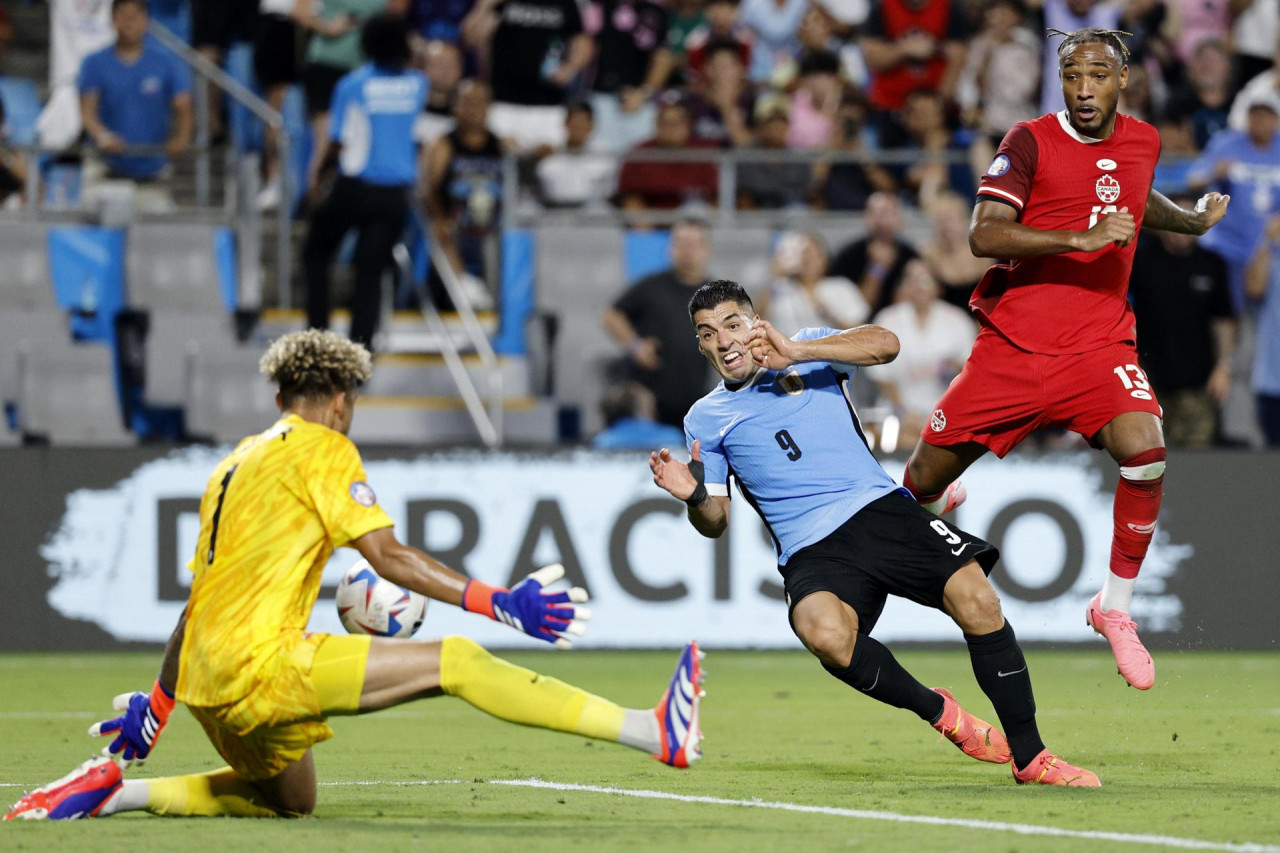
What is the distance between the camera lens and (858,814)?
21.0 ft

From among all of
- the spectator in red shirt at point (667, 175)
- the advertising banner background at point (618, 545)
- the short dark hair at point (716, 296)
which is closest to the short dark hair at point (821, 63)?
the spectator in red shirt at point (667, 175)

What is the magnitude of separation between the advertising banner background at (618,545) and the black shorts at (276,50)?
440cm

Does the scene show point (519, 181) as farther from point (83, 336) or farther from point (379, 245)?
point (83, 336)

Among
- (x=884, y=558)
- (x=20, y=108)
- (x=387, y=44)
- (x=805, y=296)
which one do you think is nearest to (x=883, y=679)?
(x=884, y=558)

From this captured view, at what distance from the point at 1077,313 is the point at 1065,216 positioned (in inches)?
16.3

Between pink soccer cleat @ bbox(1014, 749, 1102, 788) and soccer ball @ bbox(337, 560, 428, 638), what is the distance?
2334 millimetres

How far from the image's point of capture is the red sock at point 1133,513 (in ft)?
26.1

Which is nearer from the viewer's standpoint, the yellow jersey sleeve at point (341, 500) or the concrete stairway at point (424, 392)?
the yellow jersey sleeve at point (341, 500)

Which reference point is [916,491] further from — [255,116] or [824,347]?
[255,116]

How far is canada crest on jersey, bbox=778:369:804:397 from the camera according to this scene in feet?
25.4

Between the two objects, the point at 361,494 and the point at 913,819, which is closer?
the point at 361,494

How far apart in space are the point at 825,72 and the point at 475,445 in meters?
4.92

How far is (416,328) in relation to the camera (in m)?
15.8

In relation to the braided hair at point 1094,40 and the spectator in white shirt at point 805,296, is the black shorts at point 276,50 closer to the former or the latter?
the spectator in white shirt at point 805,296
